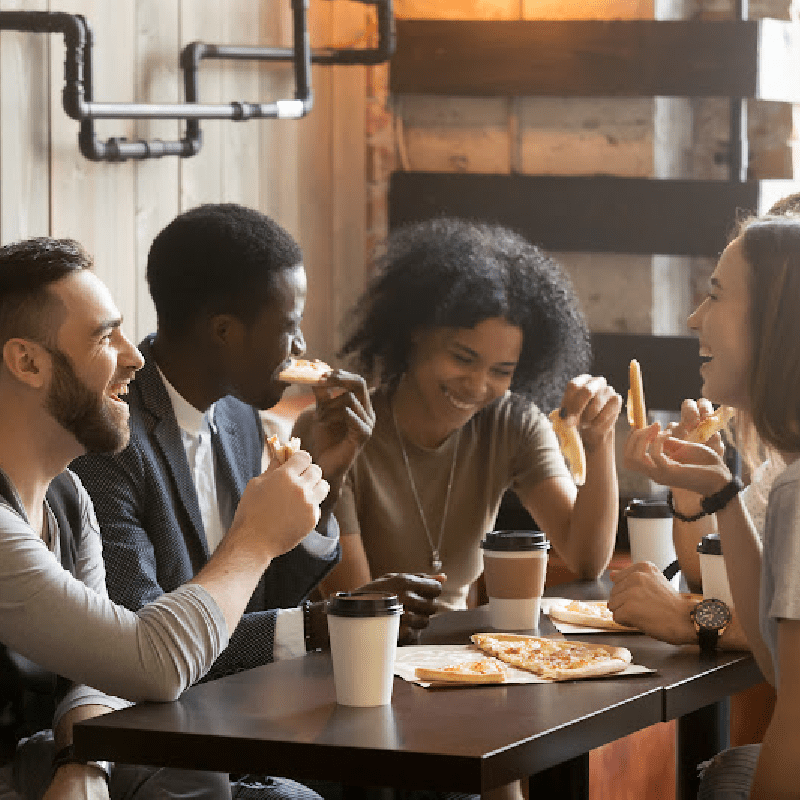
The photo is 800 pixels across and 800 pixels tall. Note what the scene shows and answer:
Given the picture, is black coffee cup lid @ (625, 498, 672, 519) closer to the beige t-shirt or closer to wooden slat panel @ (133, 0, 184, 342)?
the beige t-shirt

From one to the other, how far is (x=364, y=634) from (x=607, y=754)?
1150 millimetres

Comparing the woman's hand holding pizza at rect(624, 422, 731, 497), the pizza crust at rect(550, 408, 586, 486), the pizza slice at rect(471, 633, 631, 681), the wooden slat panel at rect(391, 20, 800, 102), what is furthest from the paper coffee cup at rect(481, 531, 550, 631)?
the wooden slat panel at rect(391, 20, 800, 102)

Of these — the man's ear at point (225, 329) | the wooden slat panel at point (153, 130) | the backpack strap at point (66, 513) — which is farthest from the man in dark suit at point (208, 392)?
the wooden slat panel at point (153, 130)

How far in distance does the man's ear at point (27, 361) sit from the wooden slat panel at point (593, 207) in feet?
7.29

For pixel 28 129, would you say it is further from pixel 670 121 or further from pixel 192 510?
pixel 670 121

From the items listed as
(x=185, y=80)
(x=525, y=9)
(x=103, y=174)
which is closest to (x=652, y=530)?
(x=103, y=174)

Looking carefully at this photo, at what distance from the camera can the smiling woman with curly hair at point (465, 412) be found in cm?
328

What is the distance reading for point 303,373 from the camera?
295 centimetres

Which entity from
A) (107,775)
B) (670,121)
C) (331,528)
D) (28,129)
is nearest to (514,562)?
(331,528)

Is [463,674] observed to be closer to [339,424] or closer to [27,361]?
[27,361]

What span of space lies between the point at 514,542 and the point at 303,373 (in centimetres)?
60

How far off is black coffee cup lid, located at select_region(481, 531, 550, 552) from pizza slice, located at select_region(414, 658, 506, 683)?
1.27ft

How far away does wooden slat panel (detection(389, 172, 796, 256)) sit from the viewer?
408 centimetres

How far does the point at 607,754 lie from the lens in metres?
3.00
